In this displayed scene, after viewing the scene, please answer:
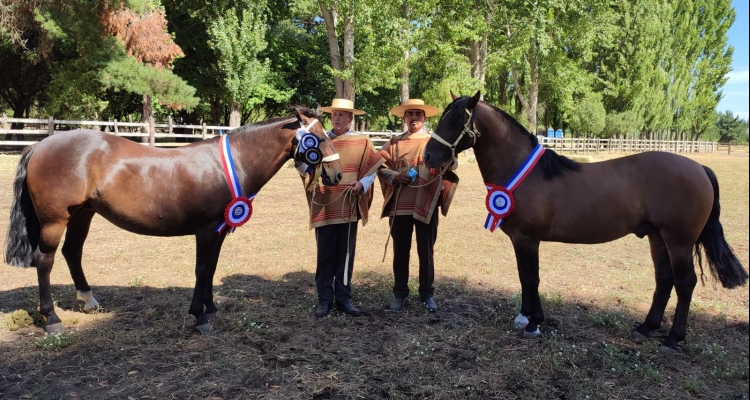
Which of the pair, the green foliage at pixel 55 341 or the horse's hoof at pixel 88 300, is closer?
the green foliage at pixel 55 341

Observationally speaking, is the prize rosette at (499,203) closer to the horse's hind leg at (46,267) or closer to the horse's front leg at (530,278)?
the horse's front leg at (530,278)

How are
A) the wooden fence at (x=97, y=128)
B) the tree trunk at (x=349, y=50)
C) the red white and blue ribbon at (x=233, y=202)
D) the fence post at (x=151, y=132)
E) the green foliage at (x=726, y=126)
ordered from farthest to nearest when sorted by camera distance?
A: the green foliage at (x=726, y=126), the tree trunk at (x=349, y=50), the fence post at (x=151, y=132), the wooden fence at (x=97, y=128), the red white and blue ribbon at (x=233, y=202)

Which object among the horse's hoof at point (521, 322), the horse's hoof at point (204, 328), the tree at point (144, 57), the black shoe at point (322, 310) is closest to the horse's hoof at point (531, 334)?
the horse's hoof at point (521, 322)

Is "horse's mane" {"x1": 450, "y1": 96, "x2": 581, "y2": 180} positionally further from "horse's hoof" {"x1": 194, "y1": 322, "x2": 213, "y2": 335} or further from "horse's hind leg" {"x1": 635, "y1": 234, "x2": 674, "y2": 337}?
"horse's hoof" {"x1": 194, "y1": 322, "x2": 213, "y2": 335}

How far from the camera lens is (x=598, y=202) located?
4055mm

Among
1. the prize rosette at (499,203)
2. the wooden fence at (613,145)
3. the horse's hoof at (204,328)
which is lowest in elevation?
the horse's hoof at (204,328)

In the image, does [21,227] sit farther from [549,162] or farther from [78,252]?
[549,162]

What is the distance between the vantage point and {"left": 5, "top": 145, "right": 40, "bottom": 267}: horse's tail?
4238mm

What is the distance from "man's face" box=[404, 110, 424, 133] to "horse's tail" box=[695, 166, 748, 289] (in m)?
2.69

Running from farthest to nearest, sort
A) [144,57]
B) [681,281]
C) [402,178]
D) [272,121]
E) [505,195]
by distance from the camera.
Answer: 1. [144,57]
2. [402,178]
3. [272,121]
4. [505,195]
5. [681,281]

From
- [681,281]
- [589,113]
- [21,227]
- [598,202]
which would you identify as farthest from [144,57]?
[589,113]

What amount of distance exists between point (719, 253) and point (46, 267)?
6281mm

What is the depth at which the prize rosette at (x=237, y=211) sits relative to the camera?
4184 mm

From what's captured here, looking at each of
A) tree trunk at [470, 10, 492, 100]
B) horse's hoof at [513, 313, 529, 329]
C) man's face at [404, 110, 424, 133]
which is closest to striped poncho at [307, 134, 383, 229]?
man's face at [404, 110, 424, 133]
